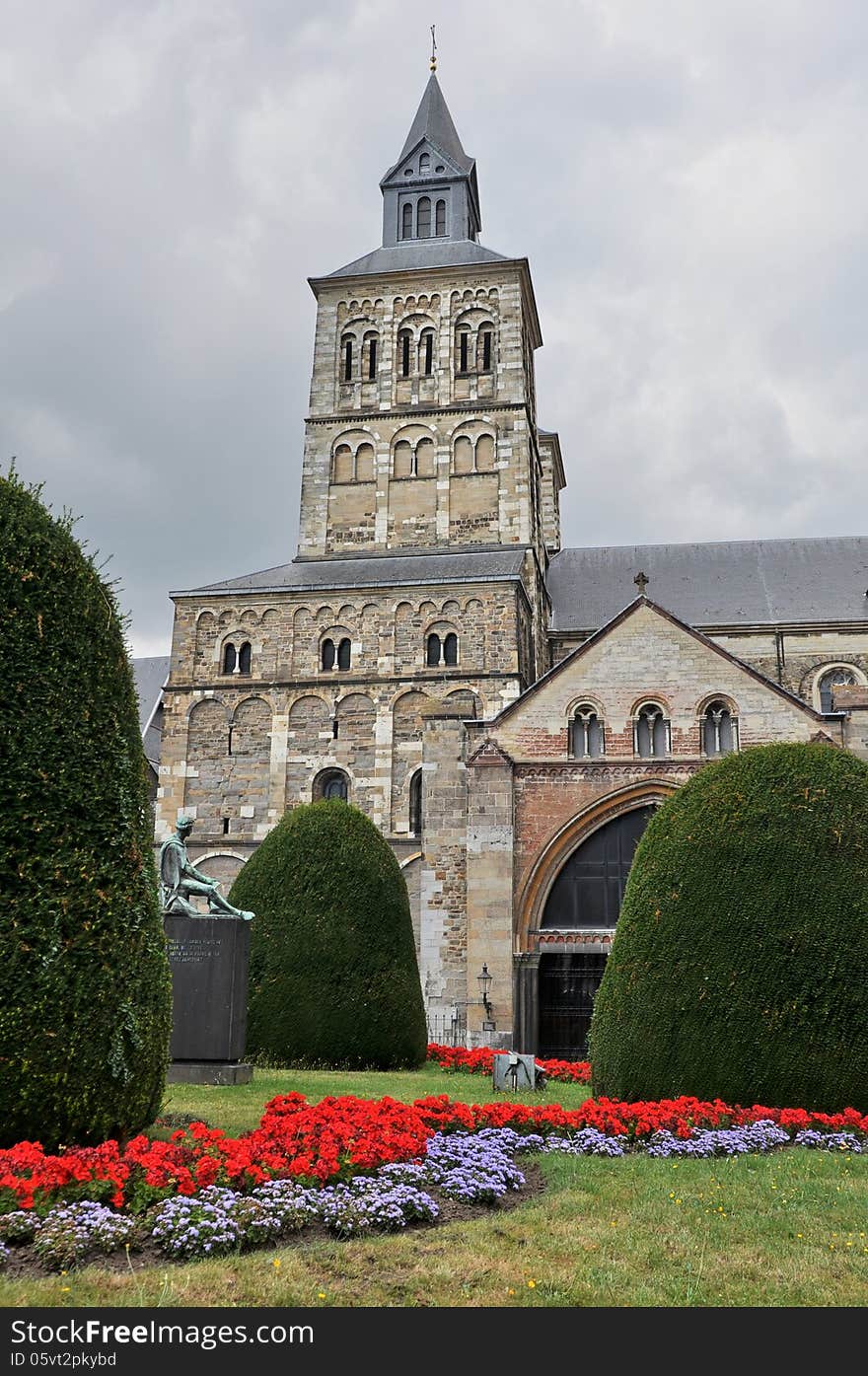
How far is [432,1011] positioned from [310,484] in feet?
75.2

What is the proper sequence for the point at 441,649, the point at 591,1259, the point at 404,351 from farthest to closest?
the point at 404,351 → the point at 441,649 → the point at 591,1259

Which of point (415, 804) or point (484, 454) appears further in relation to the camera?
point (484, 454)

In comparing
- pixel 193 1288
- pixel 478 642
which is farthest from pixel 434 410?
pixel 193 1288

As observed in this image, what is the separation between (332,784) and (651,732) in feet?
42.5

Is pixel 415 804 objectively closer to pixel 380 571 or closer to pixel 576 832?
pixel 380 571

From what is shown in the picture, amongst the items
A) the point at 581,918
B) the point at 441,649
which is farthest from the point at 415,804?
the point at 581,918

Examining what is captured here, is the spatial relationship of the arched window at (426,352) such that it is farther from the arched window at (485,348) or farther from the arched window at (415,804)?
the arched window at (415,804)

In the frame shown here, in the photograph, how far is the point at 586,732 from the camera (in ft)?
74.6

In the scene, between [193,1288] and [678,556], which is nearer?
[193,1288]

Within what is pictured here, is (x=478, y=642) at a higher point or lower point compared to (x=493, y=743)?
higher

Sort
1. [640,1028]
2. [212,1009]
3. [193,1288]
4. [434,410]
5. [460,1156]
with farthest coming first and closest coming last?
[434,410]
[212,1009]
[640,1028]
[460,1156]
[193,1288]

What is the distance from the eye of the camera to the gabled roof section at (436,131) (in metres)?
46.8
